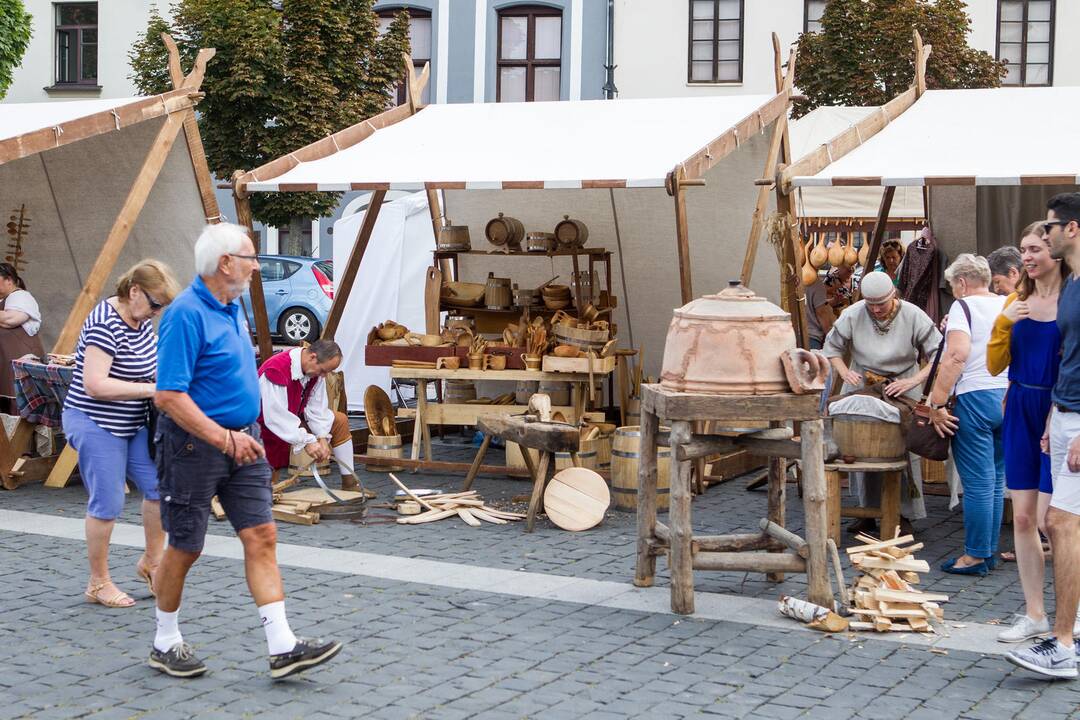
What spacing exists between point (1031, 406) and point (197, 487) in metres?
3.18

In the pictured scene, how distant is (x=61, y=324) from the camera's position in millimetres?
11078

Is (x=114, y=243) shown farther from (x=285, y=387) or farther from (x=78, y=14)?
(x=78, y=14)

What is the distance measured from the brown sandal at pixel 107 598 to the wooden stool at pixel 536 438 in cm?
255

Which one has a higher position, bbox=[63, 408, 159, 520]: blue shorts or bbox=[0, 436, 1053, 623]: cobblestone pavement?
bbox=[63, 408, 159, 520]: blue shorts

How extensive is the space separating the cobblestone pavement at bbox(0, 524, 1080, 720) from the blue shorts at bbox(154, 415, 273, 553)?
1.85ft

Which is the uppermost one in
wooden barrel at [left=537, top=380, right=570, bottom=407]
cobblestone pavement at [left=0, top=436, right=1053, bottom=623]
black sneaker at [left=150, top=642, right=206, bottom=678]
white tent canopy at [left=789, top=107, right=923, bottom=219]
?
white tent canopy at [left=789, top=107, right=923, bottom=219]

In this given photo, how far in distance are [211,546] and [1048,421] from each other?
13.9 ft

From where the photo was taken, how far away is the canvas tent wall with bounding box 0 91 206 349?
9602 mm

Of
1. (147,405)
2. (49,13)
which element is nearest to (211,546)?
(147,405)

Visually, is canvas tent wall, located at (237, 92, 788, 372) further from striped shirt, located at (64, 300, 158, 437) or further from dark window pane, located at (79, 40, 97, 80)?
dark window pane, located at (79, 40, 97, 80)

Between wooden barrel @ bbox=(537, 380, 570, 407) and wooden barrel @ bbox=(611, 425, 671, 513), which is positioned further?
wooden barrel @ bbox=(537, 380, 570, 407)

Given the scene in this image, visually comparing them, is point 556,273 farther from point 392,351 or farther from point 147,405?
point 147,405

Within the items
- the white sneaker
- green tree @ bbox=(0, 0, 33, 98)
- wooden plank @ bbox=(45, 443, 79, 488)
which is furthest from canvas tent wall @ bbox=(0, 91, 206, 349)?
green tree @ bbox=(0, 0, 33, 98)

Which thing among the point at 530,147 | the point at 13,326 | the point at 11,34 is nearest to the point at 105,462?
the point at 13,326
